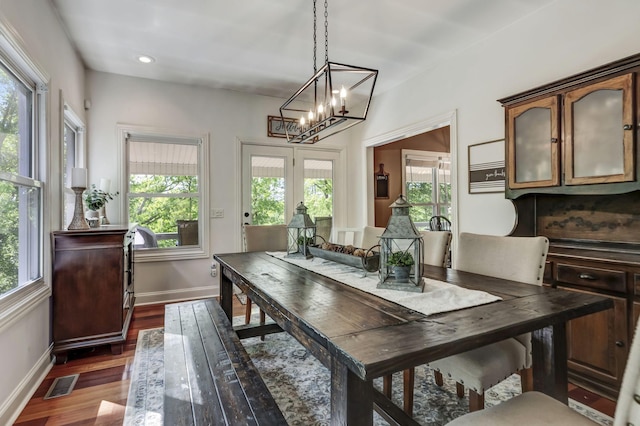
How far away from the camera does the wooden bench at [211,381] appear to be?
3.67 feet

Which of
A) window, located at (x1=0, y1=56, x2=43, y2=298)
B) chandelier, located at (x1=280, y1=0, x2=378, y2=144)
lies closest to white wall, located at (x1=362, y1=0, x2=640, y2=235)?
chandelier, located at (x1=280, y1=0, x2=378, y2=144)

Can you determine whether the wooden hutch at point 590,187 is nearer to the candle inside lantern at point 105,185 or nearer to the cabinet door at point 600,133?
the cabinet door at point 600,133

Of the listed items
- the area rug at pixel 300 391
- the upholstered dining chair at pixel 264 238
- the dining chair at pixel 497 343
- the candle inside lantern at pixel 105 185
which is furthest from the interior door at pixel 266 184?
the dining chair at pixel 497 343

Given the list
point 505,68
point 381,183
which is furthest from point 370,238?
point 381,183

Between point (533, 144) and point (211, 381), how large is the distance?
2.56 meters

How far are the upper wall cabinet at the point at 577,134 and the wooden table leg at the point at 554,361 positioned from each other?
116 centimetres

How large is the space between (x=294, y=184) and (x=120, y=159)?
7.08ft

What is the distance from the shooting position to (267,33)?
2941mm

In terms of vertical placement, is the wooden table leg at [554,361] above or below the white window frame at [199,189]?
below

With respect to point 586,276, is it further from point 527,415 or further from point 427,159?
point 427,159

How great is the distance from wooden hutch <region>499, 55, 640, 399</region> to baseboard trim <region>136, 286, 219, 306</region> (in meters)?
3.50

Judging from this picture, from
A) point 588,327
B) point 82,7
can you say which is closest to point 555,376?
point 588,327

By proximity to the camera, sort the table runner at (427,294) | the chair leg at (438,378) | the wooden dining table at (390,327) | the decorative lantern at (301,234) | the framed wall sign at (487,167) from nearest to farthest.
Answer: the wooden dining table at (390,327) → the table runner at (427,294) → the chair leg at (438,378) → the decorative lantern at (301,234) → the framed wall sign at (487,167)

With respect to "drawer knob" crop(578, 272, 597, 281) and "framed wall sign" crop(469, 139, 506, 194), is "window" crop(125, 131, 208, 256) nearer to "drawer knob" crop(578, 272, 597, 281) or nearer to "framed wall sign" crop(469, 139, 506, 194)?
"framed wall sign" crop(469, 139, 506, 194)
